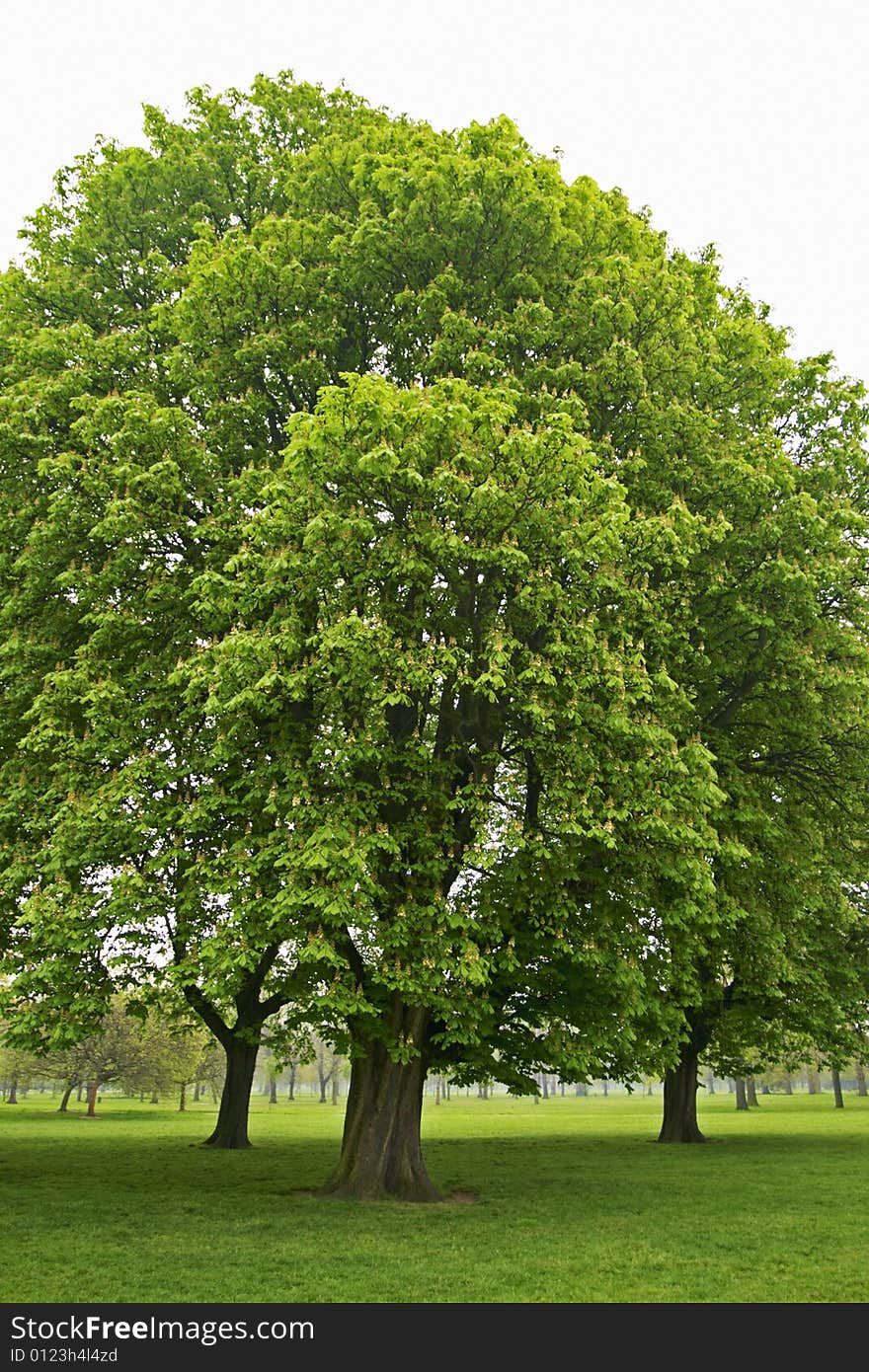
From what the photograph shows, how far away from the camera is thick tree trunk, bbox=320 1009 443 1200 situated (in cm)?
1908

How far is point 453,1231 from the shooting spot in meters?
15.9

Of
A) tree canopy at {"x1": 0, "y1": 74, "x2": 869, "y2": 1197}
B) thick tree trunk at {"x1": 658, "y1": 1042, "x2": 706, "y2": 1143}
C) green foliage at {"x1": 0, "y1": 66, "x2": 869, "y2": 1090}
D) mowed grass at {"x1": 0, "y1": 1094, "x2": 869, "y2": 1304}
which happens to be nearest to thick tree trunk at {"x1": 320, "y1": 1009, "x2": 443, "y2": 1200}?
tree canopy at {"x1": 0, "y1": 74, "x2": 869, "y2": 1197}

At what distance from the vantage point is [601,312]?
1900 cm

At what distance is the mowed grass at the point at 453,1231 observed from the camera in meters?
12.0

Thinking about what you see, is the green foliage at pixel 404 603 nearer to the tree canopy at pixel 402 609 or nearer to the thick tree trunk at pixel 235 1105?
the tree canopy at pixel 402 609

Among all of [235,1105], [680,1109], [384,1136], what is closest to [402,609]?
[384,1136]

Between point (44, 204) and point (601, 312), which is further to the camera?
point (44, 204)

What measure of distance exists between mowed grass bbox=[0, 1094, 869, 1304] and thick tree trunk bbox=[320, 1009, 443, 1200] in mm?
868

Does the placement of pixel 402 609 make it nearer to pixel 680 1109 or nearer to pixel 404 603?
pixel 404 603

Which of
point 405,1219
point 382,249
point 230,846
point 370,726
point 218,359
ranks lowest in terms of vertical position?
point 405,1219

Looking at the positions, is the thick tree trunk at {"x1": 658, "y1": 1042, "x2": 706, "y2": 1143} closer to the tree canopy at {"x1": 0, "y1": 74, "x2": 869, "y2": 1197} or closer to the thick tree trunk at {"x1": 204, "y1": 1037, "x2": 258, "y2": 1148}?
the tree canopy at {"x1": 0, "y1": 74, "x2": 869, "y2": 1197}

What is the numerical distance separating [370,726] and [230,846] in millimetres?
3308
